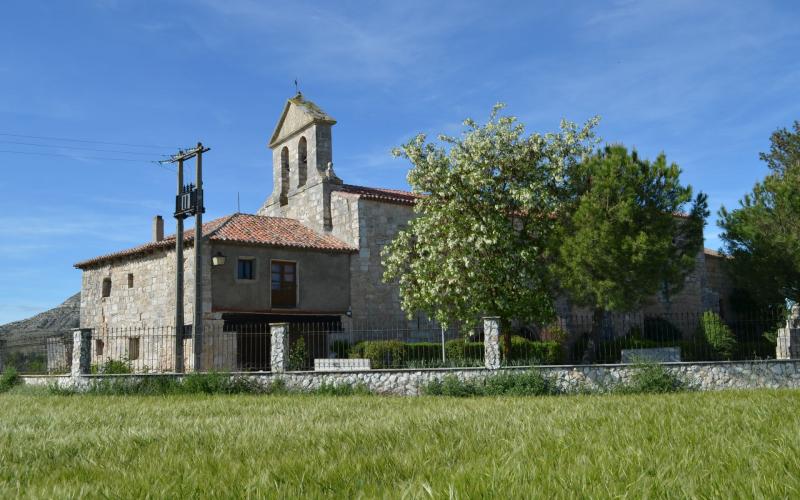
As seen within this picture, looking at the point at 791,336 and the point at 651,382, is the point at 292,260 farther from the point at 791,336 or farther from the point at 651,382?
the point at 791,336

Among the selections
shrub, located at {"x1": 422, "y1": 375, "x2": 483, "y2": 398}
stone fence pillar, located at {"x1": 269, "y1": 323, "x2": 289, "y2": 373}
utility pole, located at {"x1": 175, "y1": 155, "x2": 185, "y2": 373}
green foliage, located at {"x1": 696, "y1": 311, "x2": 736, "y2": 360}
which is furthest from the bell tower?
green foliage, located at {"x1": 696, "y1": 311, "x2": 736, "y2": 360}

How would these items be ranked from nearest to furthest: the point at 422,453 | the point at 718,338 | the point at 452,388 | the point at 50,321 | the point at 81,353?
the point at 422,453
the point at 452,388
the point at 81,353
the point at 718,338
the point at 50,321

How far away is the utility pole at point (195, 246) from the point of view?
18266 millimetres

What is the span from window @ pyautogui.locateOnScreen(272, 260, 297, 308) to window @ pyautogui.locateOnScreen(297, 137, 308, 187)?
4878 mm

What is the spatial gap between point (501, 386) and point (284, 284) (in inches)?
474

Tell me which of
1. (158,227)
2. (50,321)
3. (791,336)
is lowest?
(791,336)

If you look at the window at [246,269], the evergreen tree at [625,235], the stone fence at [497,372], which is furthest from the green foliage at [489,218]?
the window at [246,269]

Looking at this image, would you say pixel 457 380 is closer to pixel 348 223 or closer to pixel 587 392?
pixel 587 392

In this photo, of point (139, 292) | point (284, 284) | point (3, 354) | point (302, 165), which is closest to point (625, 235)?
point (284, 284)

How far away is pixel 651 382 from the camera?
14.0 metres

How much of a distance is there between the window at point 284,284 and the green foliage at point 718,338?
13968mm

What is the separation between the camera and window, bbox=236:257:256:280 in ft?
77.9

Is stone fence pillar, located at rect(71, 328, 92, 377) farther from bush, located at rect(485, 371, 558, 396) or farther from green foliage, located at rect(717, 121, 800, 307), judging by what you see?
green foliage, located at rect(717, 121, 800, 307)

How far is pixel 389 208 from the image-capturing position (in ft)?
85.4
